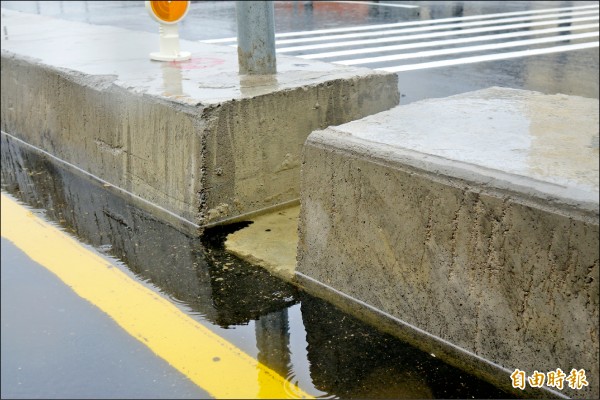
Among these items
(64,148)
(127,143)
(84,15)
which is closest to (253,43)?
(127,143)

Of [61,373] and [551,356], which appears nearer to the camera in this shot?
[551,356]

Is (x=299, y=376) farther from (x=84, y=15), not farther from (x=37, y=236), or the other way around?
(x=84, y=15)

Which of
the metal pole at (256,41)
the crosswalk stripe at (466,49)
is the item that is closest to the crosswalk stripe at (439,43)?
the crosswalk stripe at (466,49)

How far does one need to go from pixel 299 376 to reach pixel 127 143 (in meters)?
2.27

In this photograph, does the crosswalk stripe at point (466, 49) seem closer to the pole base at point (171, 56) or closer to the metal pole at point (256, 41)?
the pole base at point (171, 56)

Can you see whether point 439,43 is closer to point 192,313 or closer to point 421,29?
point 421,29

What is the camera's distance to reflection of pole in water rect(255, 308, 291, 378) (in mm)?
2953

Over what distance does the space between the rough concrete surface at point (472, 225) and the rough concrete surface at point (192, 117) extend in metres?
0.84

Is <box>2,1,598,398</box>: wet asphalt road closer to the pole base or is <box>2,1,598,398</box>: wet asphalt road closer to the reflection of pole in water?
the reflection of pole in water

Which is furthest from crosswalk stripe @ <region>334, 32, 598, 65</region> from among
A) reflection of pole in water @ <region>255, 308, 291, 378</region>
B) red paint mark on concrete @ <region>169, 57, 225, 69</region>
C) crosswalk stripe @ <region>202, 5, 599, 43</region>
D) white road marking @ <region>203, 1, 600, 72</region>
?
reflection of pole in water @ <region>255, 308, 291, 378</region>

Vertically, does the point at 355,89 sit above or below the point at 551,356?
above

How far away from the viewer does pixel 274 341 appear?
10.3 feet

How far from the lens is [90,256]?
13.2 feet

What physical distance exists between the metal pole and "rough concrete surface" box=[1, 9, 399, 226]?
0.10 metres
